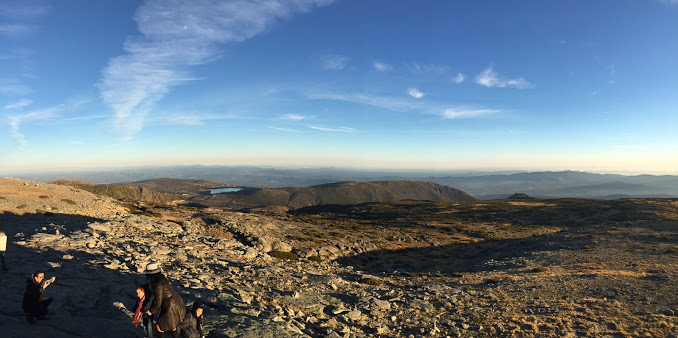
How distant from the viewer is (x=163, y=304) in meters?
8.52

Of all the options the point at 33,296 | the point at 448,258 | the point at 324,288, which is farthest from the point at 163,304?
the point at 448,258

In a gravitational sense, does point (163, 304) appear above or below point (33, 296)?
above

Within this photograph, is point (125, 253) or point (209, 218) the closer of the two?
point (125, 253)

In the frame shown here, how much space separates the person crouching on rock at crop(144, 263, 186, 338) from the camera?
8.34 meters

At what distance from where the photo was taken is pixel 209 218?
47.1 metres

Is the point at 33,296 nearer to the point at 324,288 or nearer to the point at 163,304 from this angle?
the point at 163,304

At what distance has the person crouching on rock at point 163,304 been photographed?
8344 mm

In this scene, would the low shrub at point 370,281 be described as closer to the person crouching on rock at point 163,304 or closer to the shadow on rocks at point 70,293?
the shadow on rocks at point 70,293

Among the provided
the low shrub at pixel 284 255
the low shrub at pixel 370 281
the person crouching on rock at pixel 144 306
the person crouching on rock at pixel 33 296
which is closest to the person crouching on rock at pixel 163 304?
the person crouching on rock at pixel 144 306

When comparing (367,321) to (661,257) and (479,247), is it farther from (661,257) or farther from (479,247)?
(479,247)

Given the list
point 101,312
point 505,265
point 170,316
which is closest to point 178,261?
point 101,312

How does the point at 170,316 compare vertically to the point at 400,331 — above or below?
above

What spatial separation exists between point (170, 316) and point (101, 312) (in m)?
6.39

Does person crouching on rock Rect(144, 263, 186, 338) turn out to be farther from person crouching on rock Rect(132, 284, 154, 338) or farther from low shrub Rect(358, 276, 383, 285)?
low shrub Rect(358, 276, 383, 285)
